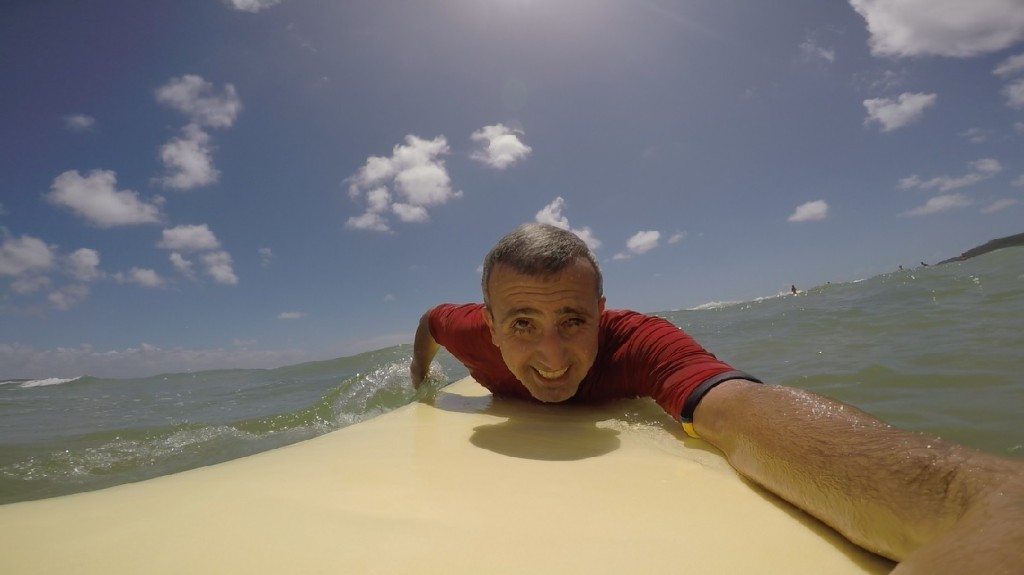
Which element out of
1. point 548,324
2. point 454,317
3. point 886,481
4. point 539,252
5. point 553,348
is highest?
point 539,252

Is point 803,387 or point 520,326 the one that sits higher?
point 520,326

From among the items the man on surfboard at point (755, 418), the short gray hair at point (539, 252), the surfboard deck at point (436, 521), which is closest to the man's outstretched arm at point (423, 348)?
the man on surfboard at point (755, 418)

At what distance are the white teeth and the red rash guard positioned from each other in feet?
1.22

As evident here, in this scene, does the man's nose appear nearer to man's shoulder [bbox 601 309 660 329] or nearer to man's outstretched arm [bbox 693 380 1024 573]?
man's shoulder [bbox 601 309 660 329]

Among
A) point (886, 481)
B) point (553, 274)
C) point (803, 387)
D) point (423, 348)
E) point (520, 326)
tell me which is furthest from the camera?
point (423, 348)

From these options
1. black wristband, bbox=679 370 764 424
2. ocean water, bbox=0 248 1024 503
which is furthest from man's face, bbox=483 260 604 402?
ocean water, bbox=0 248 1024 503

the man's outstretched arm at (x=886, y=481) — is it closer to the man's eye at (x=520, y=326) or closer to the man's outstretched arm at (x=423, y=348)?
the man's eye at (x=520, y=326)

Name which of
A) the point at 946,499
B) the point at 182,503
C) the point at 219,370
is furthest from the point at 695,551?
the point at 219,370

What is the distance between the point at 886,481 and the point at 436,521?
3.26 ft

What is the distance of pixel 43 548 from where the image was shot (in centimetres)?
88

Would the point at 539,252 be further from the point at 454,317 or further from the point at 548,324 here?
the point at 454,317

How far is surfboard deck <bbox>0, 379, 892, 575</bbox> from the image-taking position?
0.86 m

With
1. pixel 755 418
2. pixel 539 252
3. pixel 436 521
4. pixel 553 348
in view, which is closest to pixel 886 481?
pixel 755 418

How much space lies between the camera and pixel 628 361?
246 centimetres
